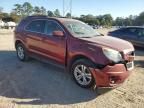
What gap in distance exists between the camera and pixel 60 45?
696cm

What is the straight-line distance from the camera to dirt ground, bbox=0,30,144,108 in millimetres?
5547

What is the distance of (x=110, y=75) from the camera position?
5.81 m

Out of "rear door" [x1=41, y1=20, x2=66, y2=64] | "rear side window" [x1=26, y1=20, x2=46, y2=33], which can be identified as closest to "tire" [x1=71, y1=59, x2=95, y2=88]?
"rear door" [x1=41, y1=20, x2=66, y2=64]

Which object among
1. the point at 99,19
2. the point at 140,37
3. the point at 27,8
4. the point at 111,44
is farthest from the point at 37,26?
the point at 27,8

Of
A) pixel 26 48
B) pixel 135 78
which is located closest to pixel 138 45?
pixel 135 78

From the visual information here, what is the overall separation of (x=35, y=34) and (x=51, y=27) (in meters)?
0.81

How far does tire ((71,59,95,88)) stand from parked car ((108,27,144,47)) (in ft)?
27.2

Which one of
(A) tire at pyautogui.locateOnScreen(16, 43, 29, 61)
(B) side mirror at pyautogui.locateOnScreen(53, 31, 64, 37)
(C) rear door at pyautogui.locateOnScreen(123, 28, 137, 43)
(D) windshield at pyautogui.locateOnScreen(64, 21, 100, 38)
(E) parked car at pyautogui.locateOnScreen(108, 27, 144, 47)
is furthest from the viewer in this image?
(C) rear door at pyautogui.locateOnScreen(123, 28, 137, 43)

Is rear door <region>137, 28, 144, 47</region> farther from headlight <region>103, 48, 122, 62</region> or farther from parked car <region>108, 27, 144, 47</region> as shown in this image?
headlight <region>103, 48, 122, 62</region>

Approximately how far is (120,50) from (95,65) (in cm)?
75

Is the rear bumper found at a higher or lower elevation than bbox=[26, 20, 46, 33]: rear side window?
lower

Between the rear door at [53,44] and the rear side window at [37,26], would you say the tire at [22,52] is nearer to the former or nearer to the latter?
the rear side window at [37,26]

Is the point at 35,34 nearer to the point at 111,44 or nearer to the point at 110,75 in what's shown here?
the point at 111,44

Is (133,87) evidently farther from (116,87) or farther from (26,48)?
(26,48)
